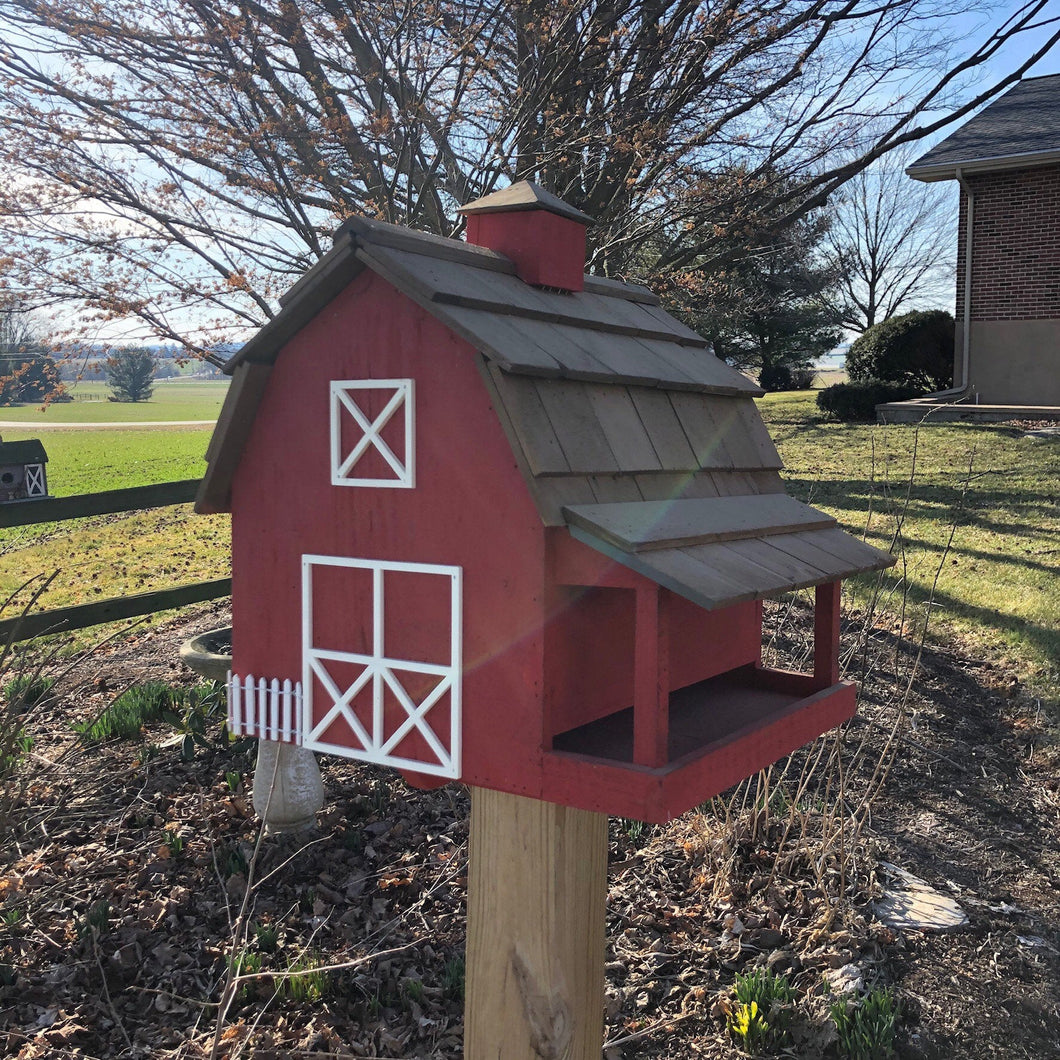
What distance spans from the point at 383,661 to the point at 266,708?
45 centimetres

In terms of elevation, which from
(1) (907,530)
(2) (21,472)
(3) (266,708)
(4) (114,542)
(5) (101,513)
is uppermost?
(2) (21,472)

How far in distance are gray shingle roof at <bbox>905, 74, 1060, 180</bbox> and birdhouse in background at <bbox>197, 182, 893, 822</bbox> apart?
598 inches

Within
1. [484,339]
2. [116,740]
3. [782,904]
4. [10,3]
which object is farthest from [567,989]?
[10,3]

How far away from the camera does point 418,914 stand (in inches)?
173

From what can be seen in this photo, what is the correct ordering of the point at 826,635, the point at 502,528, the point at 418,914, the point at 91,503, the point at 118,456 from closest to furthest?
the point at 502,528, the point at 826,635, the point at 418,914, the point at 91,503, the point at 118,456

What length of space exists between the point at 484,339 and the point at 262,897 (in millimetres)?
3625

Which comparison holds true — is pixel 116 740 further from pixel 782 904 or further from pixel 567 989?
pixel 567 989

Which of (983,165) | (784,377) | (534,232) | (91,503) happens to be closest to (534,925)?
(534,232)

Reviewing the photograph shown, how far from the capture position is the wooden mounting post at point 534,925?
225 cm

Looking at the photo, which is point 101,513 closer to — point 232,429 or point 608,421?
point 232,429

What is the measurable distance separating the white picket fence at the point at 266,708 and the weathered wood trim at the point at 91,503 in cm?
332

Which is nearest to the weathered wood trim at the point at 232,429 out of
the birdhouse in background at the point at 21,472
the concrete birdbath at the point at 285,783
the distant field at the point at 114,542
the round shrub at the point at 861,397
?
the concrete birdbath at the point at 285,783

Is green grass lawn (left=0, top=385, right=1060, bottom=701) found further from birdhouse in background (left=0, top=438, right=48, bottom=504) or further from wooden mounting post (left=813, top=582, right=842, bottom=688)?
wooden mounting post (left=813, top=582, right=842, bottom=688)

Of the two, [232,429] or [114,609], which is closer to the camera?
Answer: [232,429]
